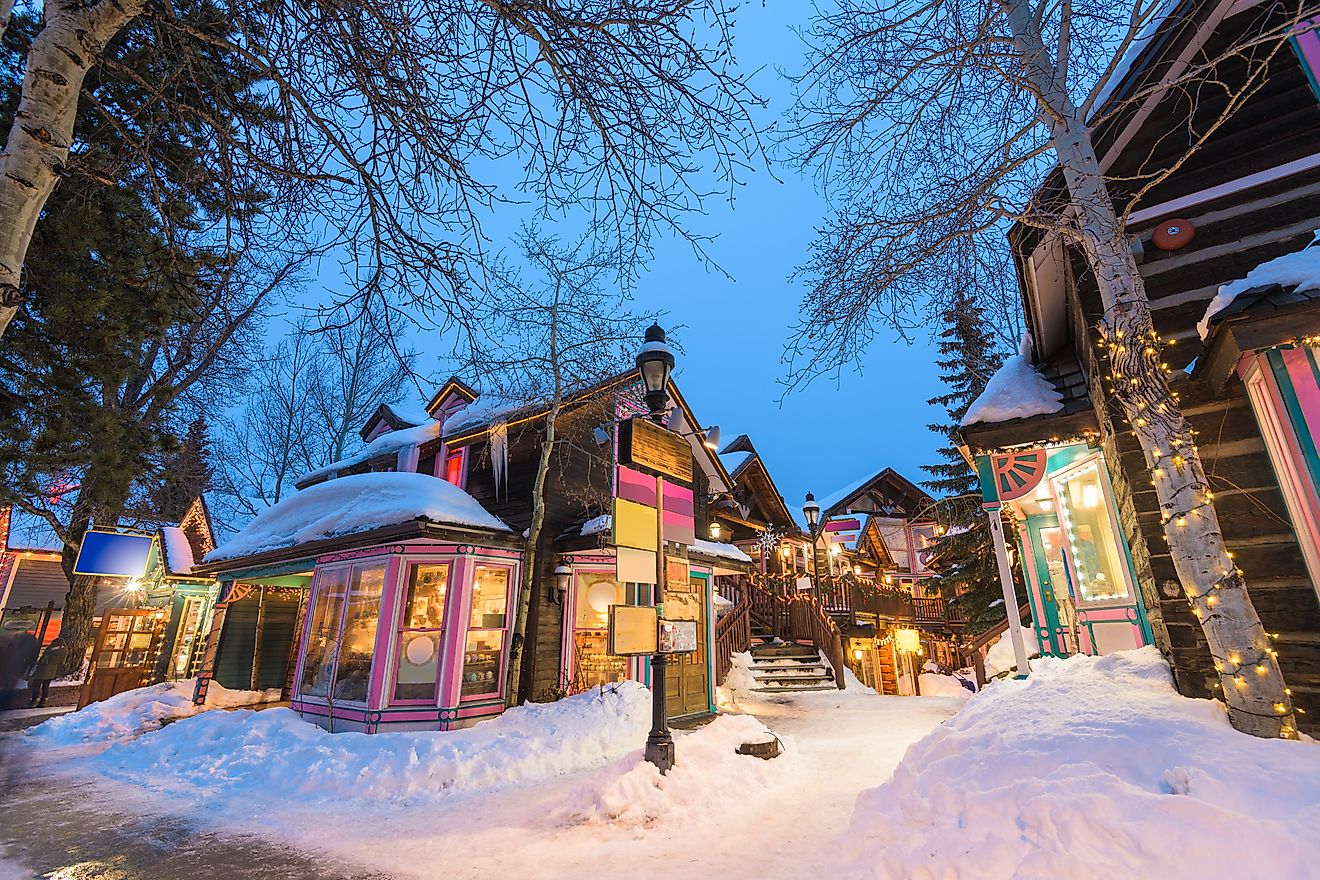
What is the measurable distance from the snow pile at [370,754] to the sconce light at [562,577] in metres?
2.41

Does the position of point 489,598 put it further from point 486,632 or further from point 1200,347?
point 1200,347

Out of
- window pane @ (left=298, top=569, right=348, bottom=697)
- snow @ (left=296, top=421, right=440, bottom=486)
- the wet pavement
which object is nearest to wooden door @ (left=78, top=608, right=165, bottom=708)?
snow @ (left=296, top=421, right=440, bottom=486)

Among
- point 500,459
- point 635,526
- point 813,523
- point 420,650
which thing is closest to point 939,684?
point 813,523

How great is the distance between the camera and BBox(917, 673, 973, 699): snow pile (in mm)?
18938

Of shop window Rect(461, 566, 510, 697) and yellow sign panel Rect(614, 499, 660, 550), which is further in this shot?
shop window Rect(461, 566, 510, 697)

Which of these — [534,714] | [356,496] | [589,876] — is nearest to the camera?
[589,876]

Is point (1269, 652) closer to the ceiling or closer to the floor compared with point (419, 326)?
closer to the floor

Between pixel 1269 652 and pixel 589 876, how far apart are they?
16.2 feet

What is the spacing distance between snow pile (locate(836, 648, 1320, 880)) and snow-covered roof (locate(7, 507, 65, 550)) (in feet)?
73.4

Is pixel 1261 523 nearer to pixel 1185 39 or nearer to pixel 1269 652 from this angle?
pixel 1269 652

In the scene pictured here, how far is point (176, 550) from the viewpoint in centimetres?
1673

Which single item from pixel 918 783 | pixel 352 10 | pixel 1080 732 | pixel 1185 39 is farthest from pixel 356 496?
pixel 1185 39

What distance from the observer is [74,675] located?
1908 cm

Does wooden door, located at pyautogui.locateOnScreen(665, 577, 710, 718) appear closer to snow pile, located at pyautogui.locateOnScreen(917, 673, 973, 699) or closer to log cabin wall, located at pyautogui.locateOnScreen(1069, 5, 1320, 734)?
log cabin wall, located at pyautogui.locateOnScreen(1069, 5, 1320, 734)
